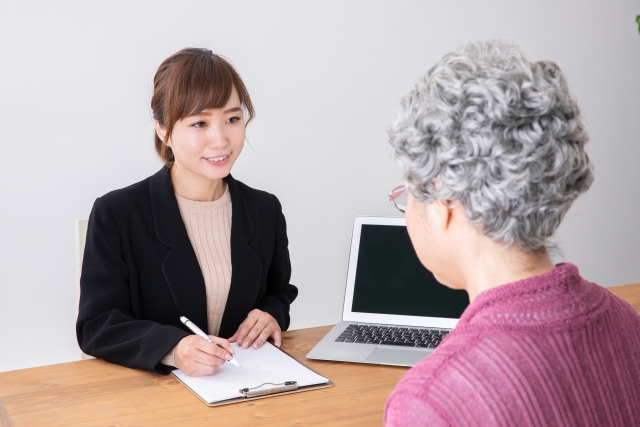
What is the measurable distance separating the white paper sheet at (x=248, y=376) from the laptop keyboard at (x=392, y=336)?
0.20 m

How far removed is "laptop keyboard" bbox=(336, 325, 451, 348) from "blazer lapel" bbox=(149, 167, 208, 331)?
0.41 metres

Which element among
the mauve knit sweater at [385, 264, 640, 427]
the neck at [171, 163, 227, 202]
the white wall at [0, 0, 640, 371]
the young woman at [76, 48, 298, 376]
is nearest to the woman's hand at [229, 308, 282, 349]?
the young woman at [76, 48, 298, 376]

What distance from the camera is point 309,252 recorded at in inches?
139

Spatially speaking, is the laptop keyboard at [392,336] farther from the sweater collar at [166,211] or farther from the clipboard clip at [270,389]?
the sweater collar at [166,211]

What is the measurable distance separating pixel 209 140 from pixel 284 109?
1591 mm

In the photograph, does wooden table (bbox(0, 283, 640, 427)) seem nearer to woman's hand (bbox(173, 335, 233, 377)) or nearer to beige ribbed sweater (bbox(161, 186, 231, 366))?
woman's hand (bbox(173, 335, 233, 377))

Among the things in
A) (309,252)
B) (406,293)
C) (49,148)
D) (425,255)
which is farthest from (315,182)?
(425,255)

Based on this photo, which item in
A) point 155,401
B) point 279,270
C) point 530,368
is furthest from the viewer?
point 279,270

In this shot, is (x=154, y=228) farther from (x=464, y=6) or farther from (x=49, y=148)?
(x=464, y=6)

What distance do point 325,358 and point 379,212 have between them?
2.14m

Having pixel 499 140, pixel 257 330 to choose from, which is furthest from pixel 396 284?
pixel 499 140

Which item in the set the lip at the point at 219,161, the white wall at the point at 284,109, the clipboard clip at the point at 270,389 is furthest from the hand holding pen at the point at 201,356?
the white wall at the point at 284,109

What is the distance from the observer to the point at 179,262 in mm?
1819

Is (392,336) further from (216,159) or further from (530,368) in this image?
(530,368)
